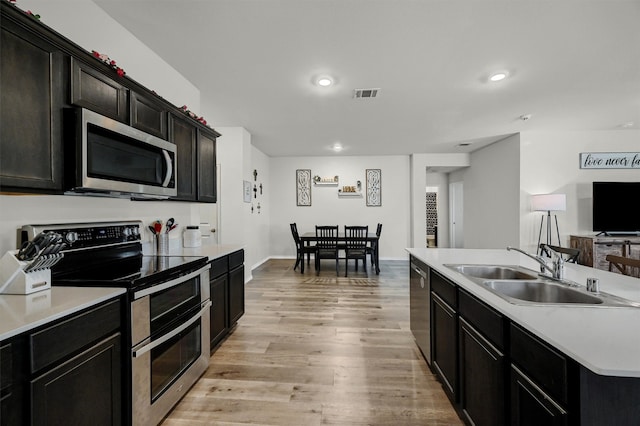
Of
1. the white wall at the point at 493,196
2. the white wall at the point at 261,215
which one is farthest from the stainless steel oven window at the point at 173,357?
the white wall at the point at 493,196

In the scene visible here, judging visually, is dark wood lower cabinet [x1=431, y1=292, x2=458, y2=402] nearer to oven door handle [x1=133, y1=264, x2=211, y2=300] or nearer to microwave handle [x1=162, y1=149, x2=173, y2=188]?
oven door handle [x1=133, y1=264, x2=211, y2=300]

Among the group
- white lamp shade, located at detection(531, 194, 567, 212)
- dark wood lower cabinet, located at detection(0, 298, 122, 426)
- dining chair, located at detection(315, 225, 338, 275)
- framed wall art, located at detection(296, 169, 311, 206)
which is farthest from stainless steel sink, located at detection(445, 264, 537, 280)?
framed wall art, located at detection(296, 169, 311, 206)

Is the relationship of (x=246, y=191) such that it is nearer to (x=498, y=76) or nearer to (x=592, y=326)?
(x=498, y=76)

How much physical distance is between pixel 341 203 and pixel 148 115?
530cm

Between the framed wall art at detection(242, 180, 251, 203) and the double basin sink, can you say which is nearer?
the double basin sink

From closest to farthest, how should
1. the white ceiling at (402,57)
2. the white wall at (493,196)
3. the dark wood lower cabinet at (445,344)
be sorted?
the dark wood lower cabinet at (445,344)
the white ceiling at (402,57)
the white wall at (493,196)

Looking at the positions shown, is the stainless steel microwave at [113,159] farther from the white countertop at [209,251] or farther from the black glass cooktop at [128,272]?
the white countertop at [209,251]

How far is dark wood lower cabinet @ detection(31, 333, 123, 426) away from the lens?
0.94 metres

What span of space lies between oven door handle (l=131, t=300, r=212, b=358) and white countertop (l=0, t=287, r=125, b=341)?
0.33 m

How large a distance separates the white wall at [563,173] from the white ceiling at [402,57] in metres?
0.57

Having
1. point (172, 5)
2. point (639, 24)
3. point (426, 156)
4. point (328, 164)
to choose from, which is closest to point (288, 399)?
point (172, 5)

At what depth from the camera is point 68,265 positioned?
4.93ft

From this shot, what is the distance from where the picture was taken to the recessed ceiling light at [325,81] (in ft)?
9.33

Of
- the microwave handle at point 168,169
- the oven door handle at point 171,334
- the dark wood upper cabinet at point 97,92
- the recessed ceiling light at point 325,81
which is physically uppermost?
the recessed ceiling light at point 325,81
